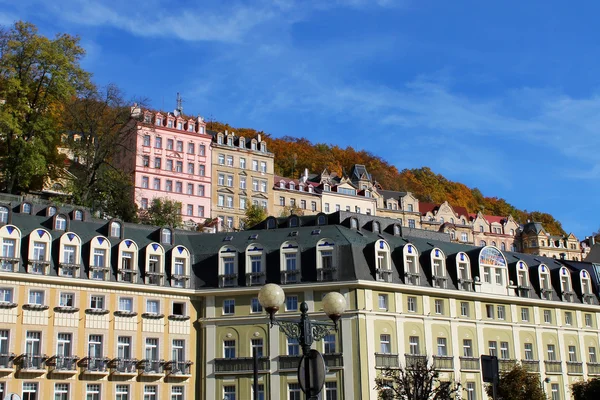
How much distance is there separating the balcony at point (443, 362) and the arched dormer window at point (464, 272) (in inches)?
196

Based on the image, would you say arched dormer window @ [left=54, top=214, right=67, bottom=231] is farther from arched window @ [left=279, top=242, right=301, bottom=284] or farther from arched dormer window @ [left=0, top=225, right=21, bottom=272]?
arched window @ [left=279, top=242, right=301, bottom=284]

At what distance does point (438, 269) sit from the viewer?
5772 centimetres

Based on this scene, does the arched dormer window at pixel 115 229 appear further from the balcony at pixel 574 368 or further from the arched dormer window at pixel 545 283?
the balcony at pixel 574 368

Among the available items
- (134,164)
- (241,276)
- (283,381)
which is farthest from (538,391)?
(134,164)

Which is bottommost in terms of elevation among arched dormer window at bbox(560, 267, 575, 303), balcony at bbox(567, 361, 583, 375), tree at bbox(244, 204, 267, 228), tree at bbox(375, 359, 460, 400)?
tree at bbox(375, 359, 460, 400)

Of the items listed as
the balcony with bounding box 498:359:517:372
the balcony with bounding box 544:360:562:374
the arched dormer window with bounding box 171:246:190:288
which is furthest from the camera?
the balcony with bounding box 544:360:562:374

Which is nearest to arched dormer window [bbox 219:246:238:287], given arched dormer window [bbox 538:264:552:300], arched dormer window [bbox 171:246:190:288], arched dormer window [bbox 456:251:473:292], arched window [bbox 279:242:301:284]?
arched dormer window [bbox 171:246:190:288]

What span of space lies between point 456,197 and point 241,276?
98810 millimetres

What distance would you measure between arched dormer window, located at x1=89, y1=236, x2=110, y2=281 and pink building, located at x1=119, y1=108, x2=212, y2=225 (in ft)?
108

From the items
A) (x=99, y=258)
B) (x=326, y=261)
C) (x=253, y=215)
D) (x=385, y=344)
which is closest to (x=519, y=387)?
(x=385, y=344)

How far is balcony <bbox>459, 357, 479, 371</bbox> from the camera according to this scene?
5641 centimetres

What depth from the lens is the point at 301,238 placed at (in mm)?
57000

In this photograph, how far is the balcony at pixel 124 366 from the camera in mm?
51312

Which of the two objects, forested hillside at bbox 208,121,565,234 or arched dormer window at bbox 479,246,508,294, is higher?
forested hillside at bbox 208,121,565,234
